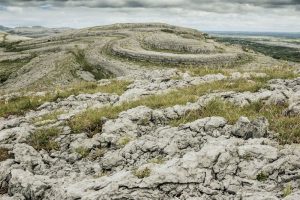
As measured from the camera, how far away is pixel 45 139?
1362cm

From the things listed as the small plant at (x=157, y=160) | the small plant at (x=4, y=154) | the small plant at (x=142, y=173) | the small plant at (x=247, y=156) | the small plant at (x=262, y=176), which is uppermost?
the small plant at (x=247, y=156)

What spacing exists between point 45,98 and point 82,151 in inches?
377

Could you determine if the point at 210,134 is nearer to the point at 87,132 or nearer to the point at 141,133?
the point at 141,133

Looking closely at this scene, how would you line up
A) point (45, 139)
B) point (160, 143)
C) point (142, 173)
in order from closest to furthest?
point (142, 173) → point (160, 143) → point (45, 139)

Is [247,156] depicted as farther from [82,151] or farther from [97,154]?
[82,151]

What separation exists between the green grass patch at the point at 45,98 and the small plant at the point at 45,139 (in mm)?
5790

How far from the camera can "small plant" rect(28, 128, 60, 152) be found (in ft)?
42.8

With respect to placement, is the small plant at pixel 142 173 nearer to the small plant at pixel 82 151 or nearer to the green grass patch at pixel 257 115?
the small plant at pixel 82 151

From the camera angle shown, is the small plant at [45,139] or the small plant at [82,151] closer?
the small plant at [82,151]

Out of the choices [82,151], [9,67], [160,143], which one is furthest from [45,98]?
[9,67]

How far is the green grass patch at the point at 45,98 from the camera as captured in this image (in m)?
19.5

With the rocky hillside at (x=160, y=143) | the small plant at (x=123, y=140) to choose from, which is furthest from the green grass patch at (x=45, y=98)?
the small plant at (x=123, y=140)

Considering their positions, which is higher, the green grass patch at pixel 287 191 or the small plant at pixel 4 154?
the green grass patch at pixel 287 191

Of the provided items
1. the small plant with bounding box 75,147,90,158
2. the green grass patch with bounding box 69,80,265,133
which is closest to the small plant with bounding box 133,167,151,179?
the small plant with bounding box 75,147,90,158
